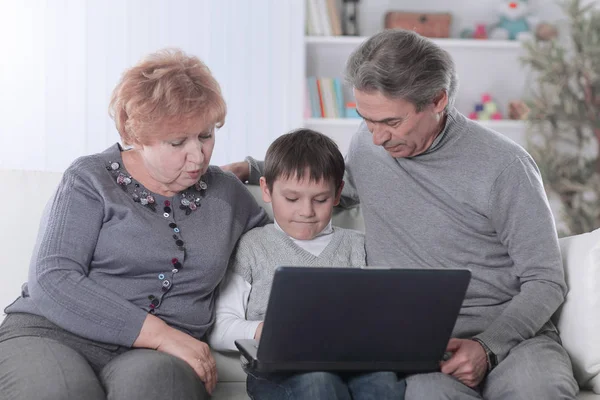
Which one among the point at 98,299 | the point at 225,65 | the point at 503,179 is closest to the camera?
the point at 98,299

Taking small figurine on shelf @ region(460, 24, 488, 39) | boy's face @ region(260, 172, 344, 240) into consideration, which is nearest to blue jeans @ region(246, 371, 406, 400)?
boy's face @ region(260, 172, 344, 240)

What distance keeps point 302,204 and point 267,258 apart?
0.49 feet

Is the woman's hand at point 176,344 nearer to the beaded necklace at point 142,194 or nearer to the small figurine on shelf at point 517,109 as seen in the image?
the beaded necklace at point 142,194

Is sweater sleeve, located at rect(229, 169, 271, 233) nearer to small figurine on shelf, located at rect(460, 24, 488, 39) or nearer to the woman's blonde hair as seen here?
the woman's blonde hair

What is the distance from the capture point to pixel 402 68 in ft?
6.02

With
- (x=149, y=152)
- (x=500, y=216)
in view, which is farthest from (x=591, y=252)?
(x=149, y=152)

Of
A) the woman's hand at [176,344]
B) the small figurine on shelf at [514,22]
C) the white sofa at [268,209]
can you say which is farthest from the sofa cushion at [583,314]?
the small figurine on shelf at [514,22]

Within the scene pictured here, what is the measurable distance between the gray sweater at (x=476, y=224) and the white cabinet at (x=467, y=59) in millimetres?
2675

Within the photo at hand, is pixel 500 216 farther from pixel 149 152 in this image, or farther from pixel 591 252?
pixel 149 152

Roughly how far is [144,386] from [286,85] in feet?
9.71

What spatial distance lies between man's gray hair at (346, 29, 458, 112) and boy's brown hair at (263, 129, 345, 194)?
168 mm

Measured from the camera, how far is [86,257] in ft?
5.72

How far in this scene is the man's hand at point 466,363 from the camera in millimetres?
1645

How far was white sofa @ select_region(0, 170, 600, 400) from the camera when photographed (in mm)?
1817
